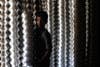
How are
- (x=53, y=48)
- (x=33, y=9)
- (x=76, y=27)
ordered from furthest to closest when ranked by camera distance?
1. (x=76, y=27)
2. (x=53, y=48)
3. (x=33, y=9)

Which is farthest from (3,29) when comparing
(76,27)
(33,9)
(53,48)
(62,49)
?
(76,27)

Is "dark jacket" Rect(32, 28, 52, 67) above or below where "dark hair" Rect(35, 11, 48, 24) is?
below

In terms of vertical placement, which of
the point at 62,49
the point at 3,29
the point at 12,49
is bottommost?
the point at 62,49

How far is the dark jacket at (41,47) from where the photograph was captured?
79.6 inches

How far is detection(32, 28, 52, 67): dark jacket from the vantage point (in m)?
2.02

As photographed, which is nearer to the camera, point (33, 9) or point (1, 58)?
point (1, 58)

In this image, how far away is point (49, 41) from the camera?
7.23ft

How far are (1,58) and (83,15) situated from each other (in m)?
1.54

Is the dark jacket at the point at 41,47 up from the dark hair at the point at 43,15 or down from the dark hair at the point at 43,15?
down

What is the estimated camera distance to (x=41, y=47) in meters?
2.15

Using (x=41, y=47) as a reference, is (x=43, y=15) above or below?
above

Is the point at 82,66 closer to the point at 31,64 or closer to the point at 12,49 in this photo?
the point at 31,64

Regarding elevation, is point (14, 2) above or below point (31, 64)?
above

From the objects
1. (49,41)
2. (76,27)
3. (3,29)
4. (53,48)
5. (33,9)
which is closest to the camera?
(3,29)
